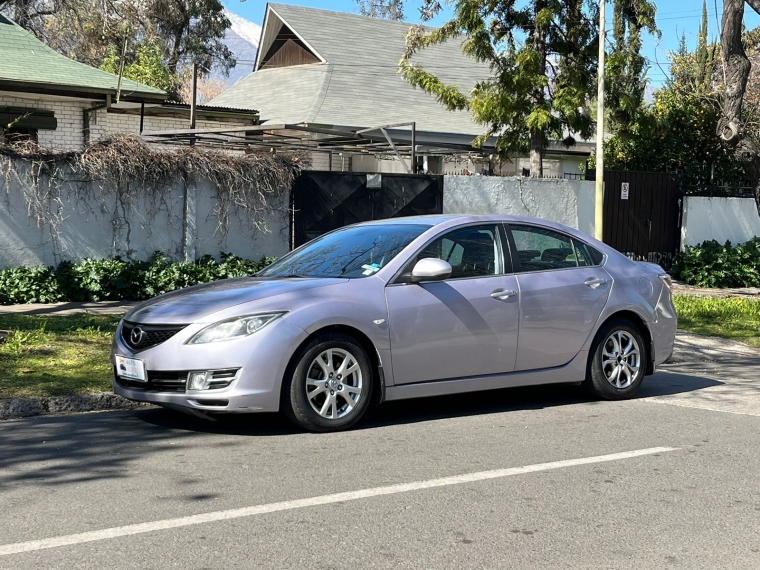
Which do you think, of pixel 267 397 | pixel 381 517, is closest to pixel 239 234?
pixel 267 397

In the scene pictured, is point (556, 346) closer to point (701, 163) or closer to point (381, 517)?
point (381, 517)

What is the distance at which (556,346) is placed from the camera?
7.96 metres

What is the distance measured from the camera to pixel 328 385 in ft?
22.7

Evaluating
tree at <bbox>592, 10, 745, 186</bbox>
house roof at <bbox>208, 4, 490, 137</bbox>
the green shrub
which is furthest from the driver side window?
house roof at <bbox>208, 4, 490, 137</bbox>

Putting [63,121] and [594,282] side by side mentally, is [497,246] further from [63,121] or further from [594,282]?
[63,121]

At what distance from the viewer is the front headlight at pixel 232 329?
6.67 m

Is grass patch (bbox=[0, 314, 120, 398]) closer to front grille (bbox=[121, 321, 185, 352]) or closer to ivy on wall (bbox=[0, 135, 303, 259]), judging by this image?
front grille (bbox=[121, 321, 185, 352])

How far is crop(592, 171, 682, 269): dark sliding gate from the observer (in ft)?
67.0

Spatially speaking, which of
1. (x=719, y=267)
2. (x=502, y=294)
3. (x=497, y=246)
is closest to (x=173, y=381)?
(x=502, y=294)

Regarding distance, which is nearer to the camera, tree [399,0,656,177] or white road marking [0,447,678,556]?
white road marking [0,447,678,556]

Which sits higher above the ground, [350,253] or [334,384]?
[350,253]

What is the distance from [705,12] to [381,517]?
39991 millimetres

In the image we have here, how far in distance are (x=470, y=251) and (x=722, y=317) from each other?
8.16 m

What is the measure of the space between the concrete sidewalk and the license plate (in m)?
5.81
